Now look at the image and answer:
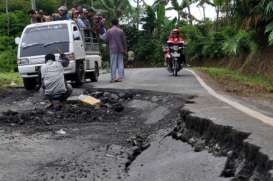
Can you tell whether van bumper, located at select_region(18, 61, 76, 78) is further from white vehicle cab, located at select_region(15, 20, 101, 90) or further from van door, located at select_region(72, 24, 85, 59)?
van door, located at select_region(72, 24, 85, 59)

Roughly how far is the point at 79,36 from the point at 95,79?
229cm

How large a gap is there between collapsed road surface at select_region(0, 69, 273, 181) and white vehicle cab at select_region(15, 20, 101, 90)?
13.2 ft

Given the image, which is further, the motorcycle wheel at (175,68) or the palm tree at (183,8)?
the palm tree at (183,8)

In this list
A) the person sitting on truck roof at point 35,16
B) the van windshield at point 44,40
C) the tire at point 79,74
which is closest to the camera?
the van windshield at point 44,40

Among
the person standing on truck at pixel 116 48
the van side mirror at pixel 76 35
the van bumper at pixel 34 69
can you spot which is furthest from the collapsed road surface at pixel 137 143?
the person standing on truck at pixel 116 48

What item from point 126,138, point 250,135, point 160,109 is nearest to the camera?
point 250,135

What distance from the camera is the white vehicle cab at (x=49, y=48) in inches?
653

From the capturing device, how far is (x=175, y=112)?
10.5 m

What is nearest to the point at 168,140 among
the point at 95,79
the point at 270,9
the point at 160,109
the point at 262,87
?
the point at 160,109

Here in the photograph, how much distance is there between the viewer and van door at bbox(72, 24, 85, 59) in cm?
1697

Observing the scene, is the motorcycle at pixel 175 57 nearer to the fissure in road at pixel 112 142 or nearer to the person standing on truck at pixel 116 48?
the person standing on truck at pixel 116 48

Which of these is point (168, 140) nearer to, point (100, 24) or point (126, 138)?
point (126, 138)

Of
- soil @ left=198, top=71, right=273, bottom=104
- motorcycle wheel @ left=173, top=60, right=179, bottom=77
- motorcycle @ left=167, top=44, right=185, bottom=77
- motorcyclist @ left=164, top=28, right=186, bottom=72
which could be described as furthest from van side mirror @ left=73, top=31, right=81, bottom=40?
soil @ left=198, top=71, right=273, bottom=104

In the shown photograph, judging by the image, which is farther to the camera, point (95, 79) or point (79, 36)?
point (95, 79)
